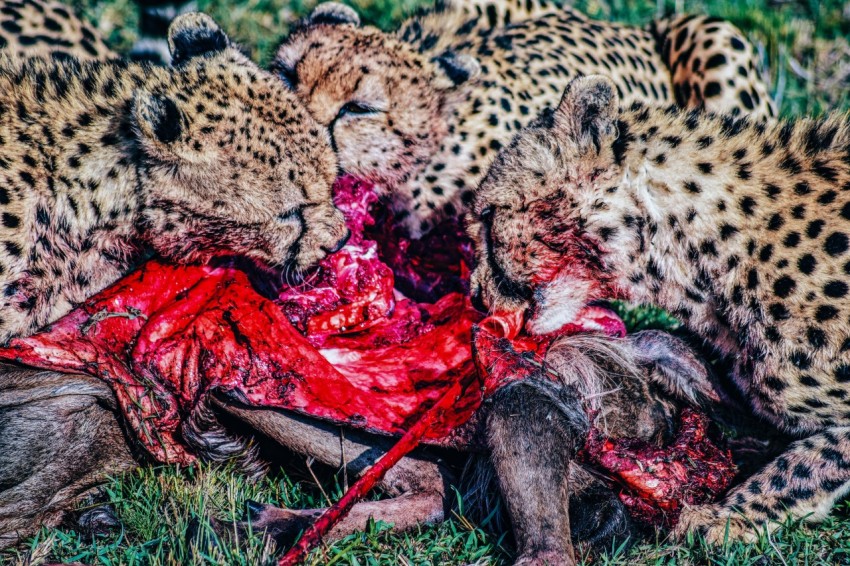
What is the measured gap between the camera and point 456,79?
→ 193 inches

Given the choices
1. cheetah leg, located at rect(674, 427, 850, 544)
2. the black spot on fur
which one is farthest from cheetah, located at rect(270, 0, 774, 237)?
cheetah leg, located at rect(674, 427, 850, 544)

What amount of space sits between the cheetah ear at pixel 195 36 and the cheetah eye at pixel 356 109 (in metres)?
0.64

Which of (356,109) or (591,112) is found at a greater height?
(591,112)

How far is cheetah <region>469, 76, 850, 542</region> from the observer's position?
132 inches

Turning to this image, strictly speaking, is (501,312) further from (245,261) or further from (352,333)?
(245,261)

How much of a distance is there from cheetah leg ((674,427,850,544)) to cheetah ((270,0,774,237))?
1970 millimetres

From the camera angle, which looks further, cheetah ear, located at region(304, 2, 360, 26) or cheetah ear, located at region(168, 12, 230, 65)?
cheetah ear, located at region(304, 2, 360, 26)

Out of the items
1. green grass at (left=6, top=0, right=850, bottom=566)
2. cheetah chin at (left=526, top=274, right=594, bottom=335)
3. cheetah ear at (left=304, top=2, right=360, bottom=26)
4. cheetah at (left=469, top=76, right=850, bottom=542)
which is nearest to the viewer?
green grass at (left=6, top=0, right=850, bottom=566)

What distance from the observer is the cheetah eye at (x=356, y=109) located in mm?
4441

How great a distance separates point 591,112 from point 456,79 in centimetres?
148

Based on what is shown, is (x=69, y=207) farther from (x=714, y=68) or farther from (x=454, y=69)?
(x=714, y=68)

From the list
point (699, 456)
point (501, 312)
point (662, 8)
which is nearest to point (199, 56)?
point (501, 312)

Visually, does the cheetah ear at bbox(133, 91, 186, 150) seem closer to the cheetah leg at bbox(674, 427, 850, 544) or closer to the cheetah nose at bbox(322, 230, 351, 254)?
the cheetah nose at bbox(322, 230, 351, 254)

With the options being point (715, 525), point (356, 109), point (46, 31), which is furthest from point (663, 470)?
point (46, 31)
